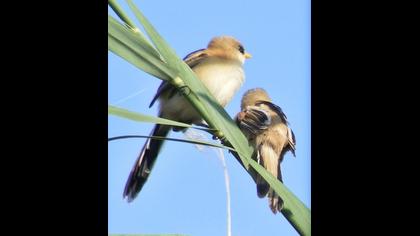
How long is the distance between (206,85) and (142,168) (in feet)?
0.80

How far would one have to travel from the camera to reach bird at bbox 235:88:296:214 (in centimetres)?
120

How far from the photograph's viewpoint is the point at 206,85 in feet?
4.36

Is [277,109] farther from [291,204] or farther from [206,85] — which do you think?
[291,204]

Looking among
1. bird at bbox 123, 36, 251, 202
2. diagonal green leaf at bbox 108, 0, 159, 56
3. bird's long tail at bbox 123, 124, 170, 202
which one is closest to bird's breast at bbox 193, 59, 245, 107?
bird at bbox 123, 36, 251, 202

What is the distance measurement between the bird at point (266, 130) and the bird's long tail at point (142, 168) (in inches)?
6.9

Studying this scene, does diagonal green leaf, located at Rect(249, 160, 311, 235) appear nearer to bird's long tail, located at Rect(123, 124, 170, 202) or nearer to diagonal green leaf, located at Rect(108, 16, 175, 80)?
diagonal green leaf, located at Rect(108, 16, 175, 80)

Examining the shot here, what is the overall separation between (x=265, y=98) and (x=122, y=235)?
0.38m

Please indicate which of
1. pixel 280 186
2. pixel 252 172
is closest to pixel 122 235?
pixel 252 172

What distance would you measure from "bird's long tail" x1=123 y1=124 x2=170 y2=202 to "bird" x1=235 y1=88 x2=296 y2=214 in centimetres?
17

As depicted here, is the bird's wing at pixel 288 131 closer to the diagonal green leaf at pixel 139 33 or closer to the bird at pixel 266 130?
the bird at pixel 266 130

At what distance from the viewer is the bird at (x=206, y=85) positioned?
1.17 metres

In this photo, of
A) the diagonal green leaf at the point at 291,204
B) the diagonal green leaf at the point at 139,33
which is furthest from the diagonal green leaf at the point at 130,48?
the diagonal green leaf at the point at 291,204
